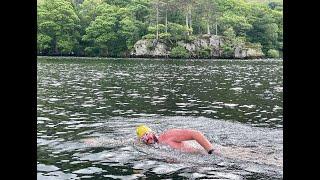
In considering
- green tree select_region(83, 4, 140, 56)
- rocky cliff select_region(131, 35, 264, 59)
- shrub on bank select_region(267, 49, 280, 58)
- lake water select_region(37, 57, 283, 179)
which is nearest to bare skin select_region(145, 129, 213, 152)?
lake water select_region(37, 57, 283, 179)

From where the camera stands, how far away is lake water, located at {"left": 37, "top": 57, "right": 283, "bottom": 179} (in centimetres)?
890

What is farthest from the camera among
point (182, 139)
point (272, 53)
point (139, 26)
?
point (139, 26)

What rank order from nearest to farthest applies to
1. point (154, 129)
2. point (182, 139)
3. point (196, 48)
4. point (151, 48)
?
point (182, 139) → point (154, 129) → point (151, 48) → point (196, 48)

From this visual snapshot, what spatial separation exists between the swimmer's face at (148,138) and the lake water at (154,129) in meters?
0.19

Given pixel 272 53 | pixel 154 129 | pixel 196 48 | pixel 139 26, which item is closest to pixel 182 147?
pixel 154 129

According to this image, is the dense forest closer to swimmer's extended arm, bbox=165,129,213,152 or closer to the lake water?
the lake water

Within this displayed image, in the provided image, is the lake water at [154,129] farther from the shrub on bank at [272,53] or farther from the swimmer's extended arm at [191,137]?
the shrub on bank at [272,53]

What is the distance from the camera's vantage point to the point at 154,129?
1430 cm

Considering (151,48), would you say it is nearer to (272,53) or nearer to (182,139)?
(272,53)

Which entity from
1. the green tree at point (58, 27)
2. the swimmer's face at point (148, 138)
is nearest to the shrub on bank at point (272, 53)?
the green tree at point (58, 27)

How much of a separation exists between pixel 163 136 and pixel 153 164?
1.63 meters

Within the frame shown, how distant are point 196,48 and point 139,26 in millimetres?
15173
